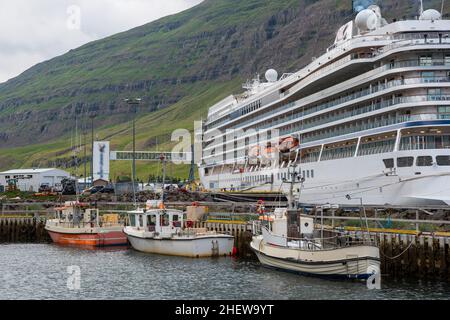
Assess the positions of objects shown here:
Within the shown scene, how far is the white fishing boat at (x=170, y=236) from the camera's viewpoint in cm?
4978

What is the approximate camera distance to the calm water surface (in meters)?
34.8

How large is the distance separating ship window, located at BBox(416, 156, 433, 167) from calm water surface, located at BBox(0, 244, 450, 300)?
16417 mm

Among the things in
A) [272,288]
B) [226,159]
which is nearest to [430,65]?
[272,288]

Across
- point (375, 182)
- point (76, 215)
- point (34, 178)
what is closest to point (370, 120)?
point (375, 182)

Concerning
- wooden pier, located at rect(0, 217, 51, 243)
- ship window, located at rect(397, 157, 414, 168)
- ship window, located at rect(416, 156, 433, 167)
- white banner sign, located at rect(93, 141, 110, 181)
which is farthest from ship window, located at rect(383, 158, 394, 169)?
white banner sign, located at rect(93, 141, 110, 181)

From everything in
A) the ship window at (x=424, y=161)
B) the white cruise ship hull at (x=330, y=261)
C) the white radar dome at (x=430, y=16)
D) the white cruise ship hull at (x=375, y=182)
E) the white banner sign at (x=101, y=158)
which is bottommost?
the white cruise ship hull at (x=330, y=261)

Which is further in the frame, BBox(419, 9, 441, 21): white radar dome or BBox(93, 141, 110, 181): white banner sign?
BBox(93, 141, 110, 181): white banner sign

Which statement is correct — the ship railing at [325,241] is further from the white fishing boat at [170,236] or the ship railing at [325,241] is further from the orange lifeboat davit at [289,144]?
the orange lifeboat davit at [289,144]

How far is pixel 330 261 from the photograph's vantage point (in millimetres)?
37594

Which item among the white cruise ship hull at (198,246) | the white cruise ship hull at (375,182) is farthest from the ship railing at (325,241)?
the white cruise ship hull at (198,246)

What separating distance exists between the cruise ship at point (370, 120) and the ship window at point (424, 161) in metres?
0.08

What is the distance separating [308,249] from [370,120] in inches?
985

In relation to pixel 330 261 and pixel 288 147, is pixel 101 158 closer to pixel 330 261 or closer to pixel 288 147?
pixel 288 147

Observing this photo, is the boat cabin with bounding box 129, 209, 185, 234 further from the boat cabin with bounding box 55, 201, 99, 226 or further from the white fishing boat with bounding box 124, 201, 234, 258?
the boat cabin with bounding box 55, 201, 99, 226
